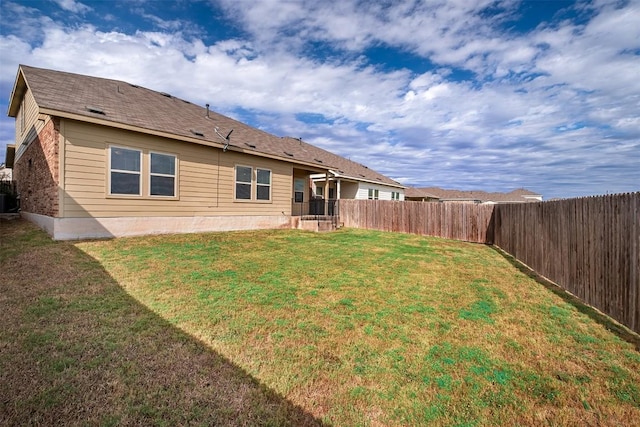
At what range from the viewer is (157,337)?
3.34 m

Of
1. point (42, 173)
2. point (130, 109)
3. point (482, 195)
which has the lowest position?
point (42, 173)

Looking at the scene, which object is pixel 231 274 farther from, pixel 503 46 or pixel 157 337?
pixel 503 46

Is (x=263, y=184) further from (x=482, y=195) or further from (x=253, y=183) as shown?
(x=482, y=195)

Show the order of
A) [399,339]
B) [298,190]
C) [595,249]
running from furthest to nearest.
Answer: [298,190] → [595,249] → [399,339]

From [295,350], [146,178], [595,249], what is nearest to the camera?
[295,350]

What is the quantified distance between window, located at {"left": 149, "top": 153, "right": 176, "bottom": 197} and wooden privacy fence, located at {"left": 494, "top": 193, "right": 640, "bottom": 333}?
35.6 ft

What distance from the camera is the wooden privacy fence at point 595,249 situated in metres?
3.99

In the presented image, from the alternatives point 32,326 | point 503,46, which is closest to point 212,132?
point 32,326

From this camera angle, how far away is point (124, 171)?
29.1ft

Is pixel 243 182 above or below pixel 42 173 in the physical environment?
above

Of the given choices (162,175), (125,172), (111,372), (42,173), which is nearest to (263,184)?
(162,175)

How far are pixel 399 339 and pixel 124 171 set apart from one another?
9156 millimetres

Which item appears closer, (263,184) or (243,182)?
(243,182)

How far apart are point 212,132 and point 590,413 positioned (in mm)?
12413
